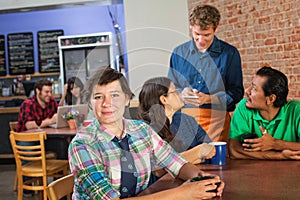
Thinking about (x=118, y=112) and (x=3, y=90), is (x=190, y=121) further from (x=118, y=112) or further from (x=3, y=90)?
(x=3, y=90)

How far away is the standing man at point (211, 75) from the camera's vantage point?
11.3ft

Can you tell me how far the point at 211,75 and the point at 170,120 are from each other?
0.83m

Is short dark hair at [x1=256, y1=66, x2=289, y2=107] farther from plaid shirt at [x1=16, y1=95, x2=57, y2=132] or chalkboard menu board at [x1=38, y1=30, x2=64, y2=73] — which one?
chalkboard menu board at [x1=38, y1=30, x2=64, y2=73]

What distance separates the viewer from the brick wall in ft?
15.8

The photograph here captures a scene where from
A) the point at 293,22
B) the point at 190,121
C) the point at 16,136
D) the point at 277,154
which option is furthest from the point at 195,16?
the point at 16,136

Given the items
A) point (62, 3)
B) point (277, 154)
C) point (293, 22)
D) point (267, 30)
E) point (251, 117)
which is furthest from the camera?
point (62, 3)

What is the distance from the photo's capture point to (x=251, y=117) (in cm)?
287

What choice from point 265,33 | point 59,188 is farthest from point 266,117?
point 265,33

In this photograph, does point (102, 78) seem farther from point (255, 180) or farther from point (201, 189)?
point (255, 180)

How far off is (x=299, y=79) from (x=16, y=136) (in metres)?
2.81

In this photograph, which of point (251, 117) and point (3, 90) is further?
point (3, 90)

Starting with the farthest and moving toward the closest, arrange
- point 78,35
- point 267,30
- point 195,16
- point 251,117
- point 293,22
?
1. point 78,35
2. point 267,30
3. point 293,22
4. point 195,16
5. point 251,117

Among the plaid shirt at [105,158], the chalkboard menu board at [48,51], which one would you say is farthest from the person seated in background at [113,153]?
the chalkboard menu board at [48,51]

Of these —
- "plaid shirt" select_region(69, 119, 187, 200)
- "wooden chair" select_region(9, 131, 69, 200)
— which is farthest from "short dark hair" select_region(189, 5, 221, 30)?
"wooden chair" select_region(9, 131, 69, 200)
